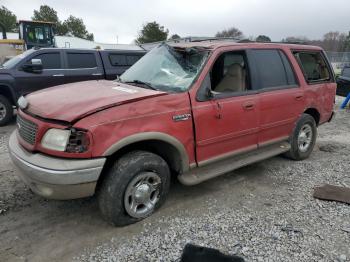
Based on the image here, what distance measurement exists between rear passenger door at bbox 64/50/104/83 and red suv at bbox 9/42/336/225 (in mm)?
4539

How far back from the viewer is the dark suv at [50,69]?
766 cm

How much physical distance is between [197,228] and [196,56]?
2.03 metres

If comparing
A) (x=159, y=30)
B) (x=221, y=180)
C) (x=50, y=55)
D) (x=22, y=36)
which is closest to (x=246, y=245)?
(x=221, y=180)

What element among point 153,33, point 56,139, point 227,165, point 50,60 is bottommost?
point 227,165

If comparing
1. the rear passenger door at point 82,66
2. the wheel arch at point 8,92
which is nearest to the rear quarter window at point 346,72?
the rear passenger door at point 82,66

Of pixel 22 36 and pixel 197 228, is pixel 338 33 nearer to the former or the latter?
pixel 22 36

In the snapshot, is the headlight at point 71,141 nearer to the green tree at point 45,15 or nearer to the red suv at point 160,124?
the red suv at point 160,124

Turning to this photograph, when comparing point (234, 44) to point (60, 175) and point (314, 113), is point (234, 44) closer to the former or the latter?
point (314, 113)

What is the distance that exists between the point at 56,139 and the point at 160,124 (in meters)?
1.01

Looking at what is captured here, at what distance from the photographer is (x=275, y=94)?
4457 mm

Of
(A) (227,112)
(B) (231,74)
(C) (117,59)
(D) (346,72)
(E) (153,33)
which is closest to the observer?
(A) (227,112)

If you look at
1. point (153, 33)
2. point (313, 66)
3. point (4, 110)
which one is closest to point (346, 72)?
point (313, 66)

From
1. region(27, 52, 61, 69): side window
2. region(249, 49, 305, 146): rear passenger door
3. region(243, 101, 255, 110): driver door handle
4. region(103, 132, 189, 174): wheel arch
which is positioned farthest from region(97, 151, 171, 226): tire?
region(27, 52, 61, 69): side window

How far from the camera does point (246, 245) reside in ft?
10.2
